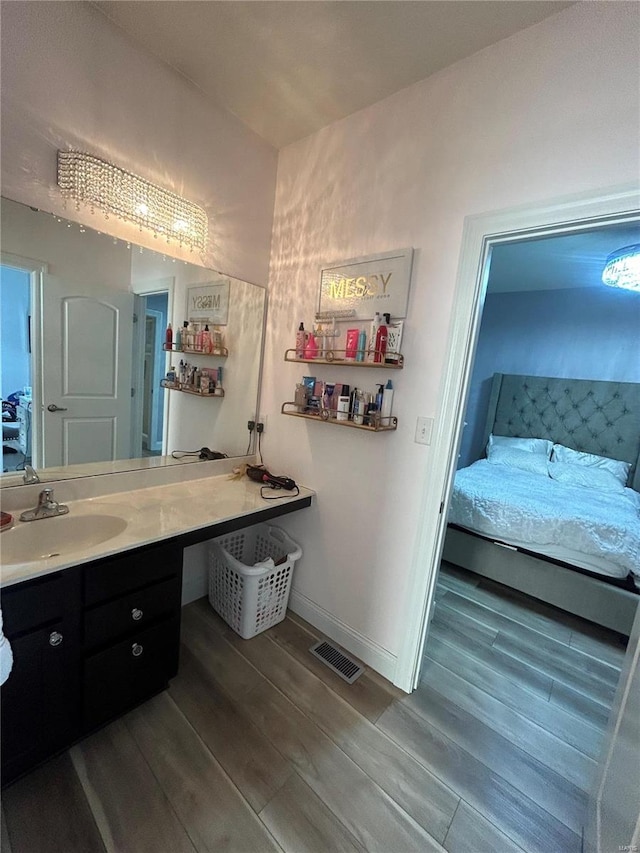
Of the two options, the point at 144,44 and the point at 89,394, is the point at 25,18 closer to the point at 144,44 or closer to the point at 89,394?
the point at 144,44

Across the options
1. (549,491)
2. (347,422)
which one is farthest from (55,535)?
(549,491)

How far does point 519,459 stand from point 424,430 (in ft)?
8.32

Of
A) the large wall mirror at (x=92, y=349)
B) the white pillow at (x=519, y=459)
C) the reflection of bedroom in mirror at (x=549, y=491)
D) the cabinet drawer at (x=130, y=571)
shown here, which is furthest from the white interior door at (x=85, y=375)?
the white pillow at (x=519, y=459)

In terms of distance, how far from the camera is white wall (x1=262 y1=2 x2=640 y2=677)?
1.14 metres

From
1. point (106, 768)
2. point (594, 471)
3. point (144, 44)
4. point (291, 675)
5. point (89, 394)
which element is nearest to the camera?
point (106, 768)

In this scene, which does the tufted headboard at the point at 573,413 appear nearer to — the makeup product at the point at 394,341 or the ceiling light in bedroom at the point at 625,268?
the ceiling light in bedroom at the point at 625,268

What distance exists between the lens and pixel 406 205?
5.14 feet

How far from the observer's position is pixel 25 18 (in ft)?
3.82

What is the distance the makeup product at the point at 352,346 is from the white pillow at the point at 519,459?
8.63 feet

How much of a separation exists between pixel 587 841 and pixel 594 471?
9.26ft

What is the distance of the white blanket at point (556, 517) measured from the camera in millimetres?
2166

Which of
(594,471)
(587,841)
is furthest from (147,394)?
(594,471)

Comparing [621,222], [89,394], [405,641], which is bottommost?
[405,641]

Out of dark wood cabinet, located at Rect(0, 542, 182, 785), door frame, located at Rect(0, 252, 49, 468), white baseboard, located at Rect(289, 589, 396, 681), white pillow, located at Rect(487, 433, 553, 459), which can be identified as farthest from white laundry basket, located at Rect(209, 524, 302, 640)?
white pillow, located at Rect(487, 433, 553, 459)
